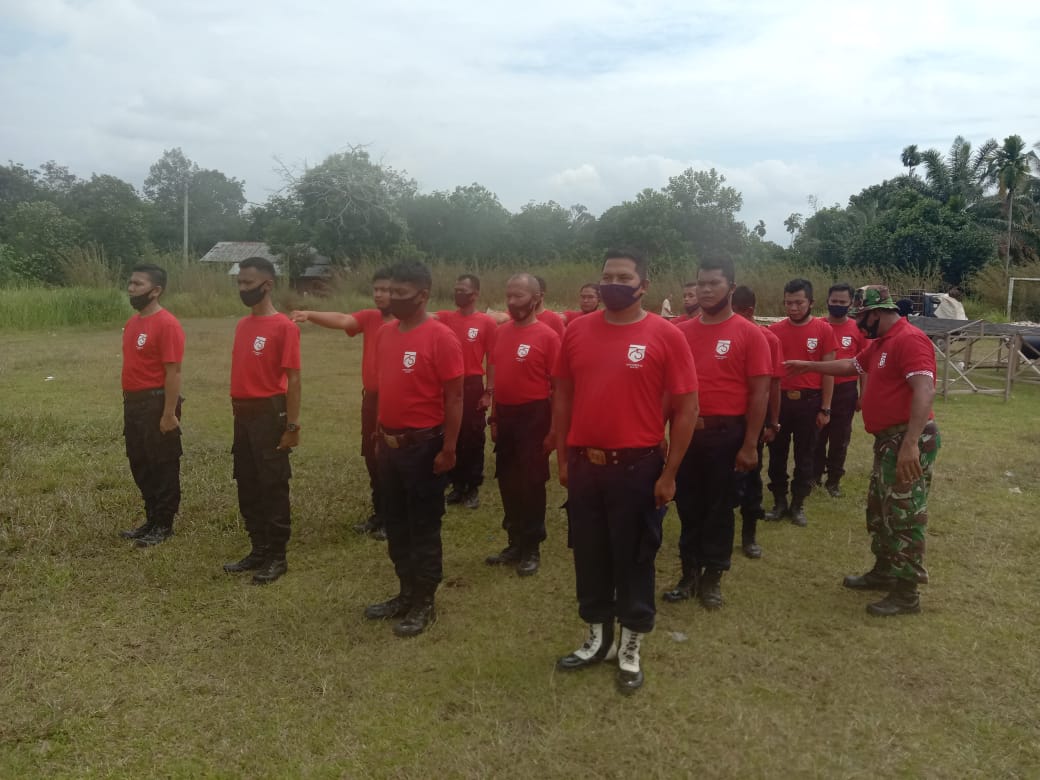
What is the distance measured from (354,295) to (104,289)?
25.4ft

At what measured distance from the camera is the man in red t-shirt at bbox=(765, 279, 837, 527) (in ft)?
19.4

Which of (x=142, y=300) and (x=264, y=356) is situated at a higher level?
(x=142, y=300)

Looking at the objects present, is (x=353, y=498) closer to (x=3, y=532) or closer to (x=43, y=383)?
(x=3, y=532)

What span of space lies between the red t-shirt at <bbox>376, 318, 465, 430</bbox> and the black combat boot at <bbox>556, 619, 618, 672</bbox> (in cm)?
138

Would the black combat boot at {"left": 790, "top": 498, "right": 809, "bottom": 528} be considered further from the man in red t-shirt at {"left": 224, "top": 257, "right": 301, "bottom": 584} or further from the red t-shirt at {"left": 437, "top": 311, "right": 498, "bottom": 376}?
the man in red t-shirt at {"left": 224, "top": 257, "right": 301, "bottom": 584}

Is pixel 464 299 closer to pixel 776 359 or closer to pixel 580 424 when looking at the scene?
pixel 776 359

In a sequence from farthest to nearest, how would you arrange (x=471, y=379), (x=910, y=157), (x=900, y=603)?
1. (x=910, y=157)
2. (x=471, y=379)
3. (x=900, y=603)

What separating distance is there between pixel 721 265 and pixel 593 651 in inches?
Result: 91.2

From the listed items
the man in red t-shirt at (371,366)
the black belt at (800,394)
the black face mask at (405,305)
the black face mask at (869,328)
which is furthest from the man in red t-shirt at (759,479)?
the man in red t-shirt at (371,366)

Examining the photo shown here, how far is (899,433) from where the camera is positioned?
419 cm

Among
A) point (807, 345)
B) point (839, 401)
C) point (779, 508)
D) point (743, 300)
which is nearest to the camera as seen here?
point (743, 300)

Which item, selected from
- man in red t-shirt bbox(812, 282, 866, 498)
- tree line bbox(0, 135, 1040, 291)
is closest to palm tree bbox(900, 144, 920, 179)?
tree line bbox(0, 135, 1040, 291)

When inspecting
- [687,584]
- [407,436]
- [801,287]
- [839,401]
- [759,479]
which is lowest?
[687,584]

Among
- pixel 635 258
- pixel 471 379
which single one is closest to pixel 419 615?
pixel 635 258
